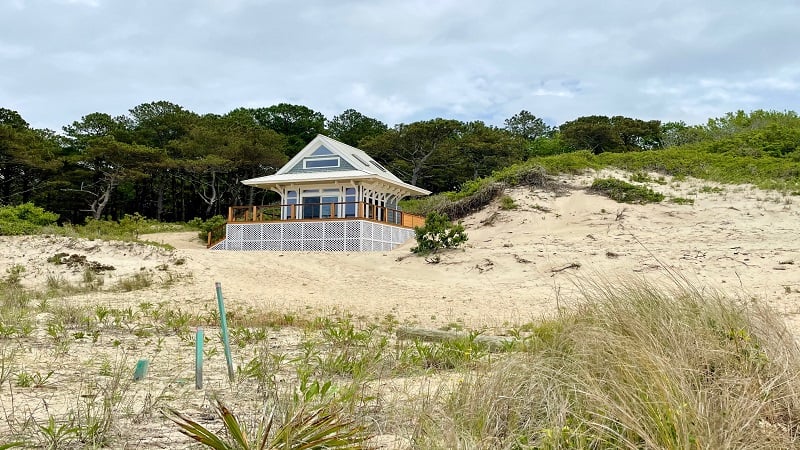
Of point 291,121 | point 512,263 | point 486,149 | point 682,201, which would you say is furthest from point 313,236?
point 291,121

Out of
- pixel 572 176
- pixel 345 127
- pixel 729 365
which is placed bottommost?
pixel 729 365

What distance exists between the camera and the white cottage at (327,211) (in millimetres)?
21688

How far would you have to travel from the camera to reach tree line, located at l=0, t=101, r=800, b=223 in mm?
36656

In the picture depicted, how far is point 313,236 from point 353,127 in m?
29.3

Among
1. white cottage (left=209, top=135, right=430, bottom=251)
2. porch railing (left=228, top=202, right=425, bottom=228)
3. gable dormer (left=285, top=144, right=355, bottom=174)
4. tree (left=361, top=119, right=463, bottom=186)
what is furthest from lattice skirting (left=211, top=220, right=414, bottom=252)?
tree (left=361, top=119, right=463, bottom=186)

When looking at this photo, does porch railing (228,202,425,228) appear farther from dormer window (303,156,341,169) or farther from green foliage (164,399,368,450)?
green foliage (164,399,368,450)

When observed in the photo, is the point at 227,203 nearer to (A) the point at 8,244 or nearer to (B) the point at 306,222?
(B) the point at 306,222

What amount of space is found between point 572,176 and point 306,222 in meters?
10.0

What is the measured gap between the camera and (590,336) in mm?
4188

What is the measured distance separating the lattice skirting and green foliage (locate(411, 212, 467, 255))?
4.04m

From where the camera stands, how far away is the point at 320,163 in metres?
26.4

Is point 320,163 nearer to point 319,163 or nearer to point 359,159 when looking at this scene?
point 319,163

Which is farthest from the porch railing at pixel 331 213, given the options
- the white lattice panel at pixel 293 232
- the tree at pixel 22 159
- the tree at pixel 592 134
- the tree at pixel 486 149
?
the tree at pixel 592 134

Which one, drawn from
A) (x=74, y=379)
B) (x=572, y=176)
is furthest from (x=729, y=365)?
(x=572, y=176)
